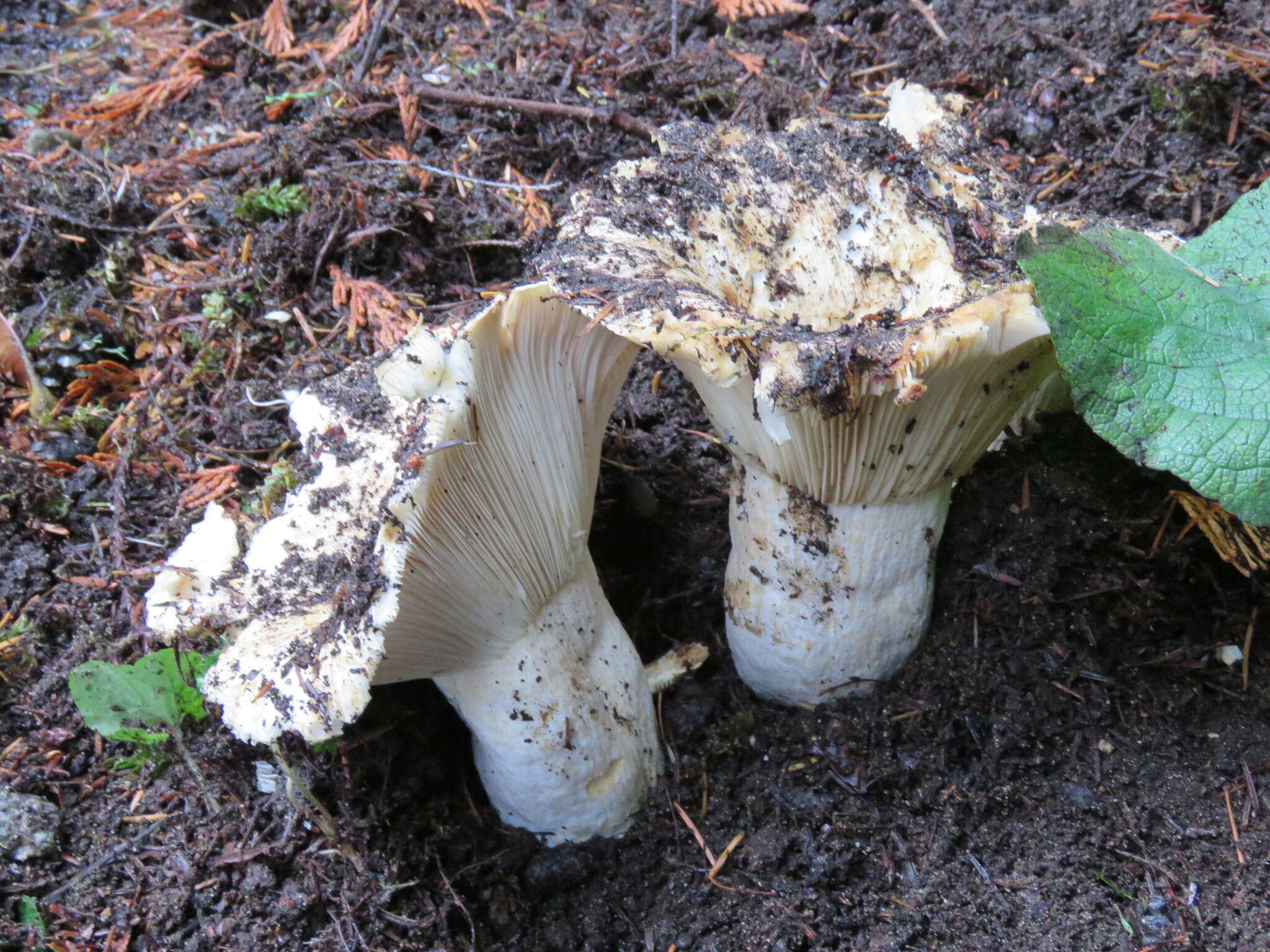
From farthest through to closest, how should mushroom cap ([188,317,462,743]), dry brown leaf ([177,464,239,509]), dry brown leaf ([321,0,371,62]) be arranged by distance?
1. dry brown leaf ([321,0,371,62])
2. dry brown leaf ([177,464,239,509])
3. mushroom cap ([188,317,462,743])

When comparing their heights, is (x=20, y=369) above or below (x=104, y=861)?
above

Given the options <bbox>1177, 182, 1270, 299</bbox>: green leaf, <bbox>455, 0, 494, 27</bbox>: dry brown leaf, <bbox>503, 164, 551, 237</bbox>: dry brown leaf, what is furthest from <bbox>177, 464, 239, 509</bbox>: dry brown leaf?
<bbox>1177, 182, 1270, 299</bbox>: green leaf

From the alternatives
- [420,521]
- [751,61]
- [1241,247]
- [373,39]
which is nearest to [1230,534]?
[1241,247]

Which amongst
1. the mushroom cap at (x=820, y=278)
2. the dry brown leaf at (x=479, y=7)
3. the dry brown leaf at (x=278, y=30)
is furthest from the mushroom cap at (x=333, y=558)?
the dry brown leaf at (x=278, y=30)

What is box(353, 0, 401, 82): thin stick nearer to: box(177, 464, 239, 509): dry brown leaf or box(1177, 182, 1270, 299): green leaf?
box(177, 464, 239, 509): dry brown leaf

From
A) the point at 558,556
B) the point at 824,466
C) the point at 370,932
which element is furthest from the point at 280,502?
the point at 824,466

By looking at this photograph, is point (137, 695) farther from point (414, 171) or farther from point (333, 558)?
point (414, 171)
